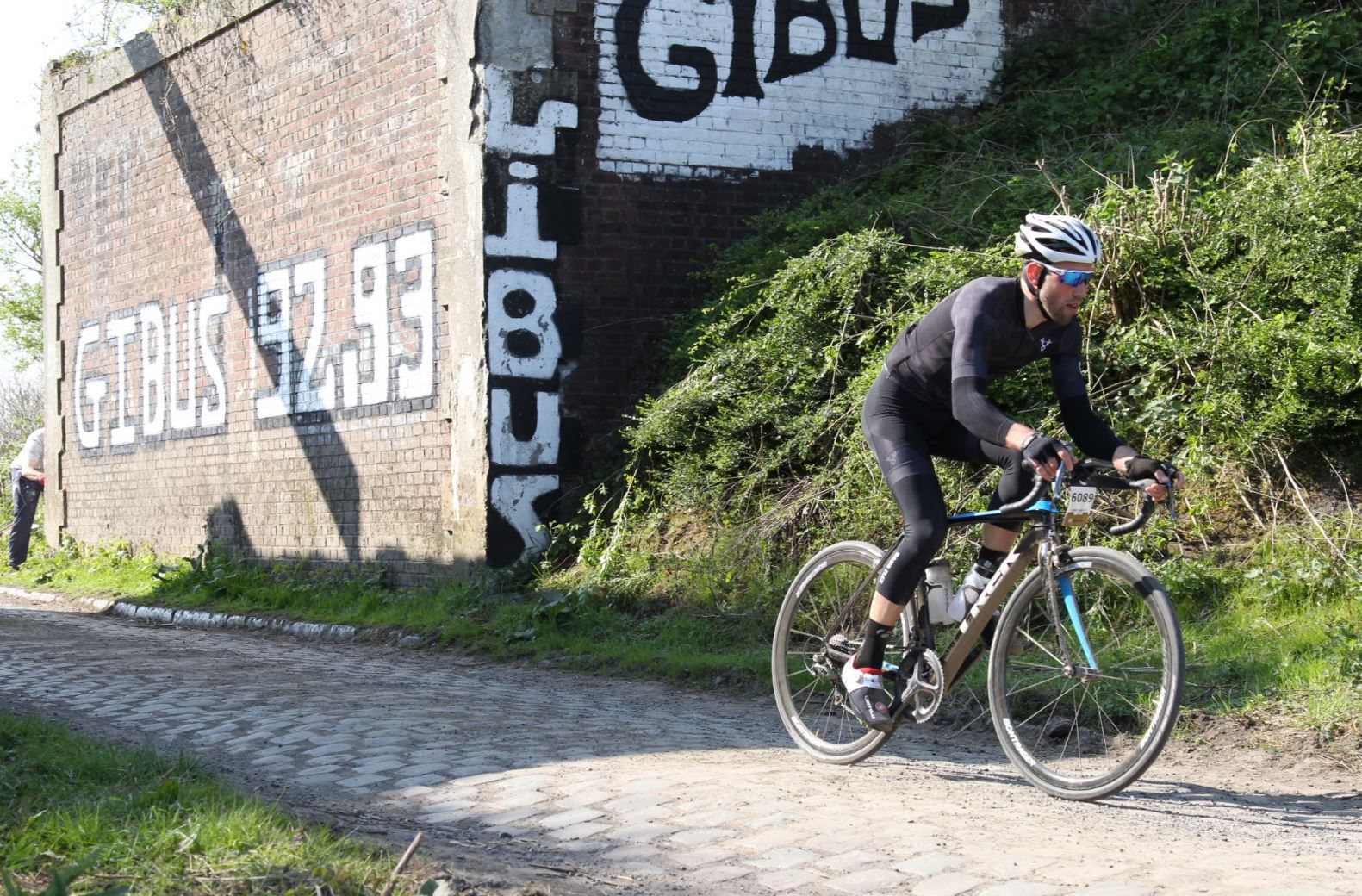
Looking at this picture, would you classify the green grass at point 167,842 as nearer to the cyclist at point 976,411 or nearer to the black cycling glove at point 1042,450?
the cyclist at point 976,411

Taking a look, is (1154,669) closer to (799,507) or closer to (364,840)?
(364,840)

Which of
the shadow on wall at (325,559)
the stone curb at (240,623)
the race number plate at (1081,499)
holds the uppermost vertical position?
the race number plate at (1081,499)

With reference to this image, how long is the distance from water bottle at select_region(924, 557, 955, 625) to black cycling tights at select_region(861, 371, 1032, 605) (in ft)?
0.50

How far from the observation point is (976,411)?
222 inches

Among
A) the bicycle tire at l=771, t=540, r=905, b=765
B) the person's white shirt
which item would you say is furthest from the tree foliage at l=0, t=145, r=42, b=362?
the bicycle tire at l=771, t=540, r=905, b=765

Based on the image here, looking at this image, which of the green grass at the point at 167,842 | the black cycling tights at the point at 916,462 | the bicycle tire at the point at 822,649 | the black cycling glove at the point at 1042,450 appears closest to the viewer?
the green grass at the point at 167,842

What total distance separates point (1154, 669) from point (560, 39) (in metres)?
9.62

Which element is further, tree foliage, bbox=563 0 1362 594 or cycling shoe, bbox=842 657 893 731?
tree foliage, bbox=563 0 1362 594

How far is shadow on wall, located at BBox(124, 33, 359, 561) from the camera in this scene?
15438 millimetres

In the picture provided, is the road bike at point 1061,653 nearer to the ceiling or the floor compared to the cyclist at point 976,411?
nearer to the floor

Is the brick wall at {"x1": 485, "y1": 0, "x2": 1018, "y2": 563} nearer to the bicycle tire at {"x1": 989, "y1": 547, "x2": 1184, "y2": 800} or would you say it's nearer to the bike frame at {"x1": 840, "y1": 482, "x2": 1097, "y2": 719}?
the bike frame at {"x1": 840, "y1": 482, "x2": 1097, "y2": 719}

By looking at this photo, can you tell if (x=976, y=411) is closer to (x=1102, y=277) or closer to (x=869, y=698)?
(x=869, y=698)

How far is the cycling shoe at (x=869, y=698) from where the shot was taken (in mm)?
6188

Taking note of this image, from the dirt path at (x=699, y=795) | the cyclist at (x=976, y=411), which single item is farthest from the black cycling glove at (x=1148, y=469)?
the dirt path at (x=699, y=795)
